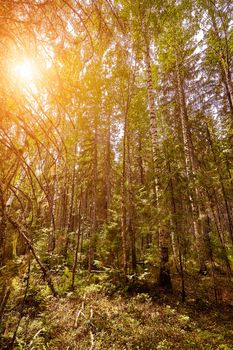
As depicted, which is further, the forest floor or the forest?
the forest floor

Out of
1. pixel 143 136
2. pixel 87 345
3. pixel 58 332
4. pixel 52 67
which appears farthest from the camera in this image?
pixel 143 136

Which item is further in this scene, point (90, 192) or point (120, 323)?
point (90, 192)

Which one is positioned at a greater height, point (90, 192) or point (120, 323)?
point (90, 192)

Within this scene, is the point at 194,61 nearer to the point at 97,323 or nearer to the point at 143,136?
the point at 143,136

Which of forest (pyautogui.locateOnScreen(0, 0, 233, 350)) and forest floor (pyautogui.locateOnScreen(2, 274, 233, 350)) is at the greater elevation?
forest (pyautogui.locateOnScreen(0, 0, 233, 350))

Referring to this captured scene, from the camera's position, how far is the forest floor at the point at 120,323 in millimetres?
3973

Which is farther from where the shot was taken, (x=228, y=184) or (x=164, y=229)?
(x=228, y=184)

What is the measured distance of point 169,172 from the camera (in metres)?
6.88

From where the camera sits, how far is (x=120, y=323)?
4.80m

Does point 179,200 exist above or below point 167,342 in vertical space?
above

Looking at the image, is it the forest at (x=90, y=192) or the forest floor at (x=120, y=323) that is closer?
the forest at (x=90, y=192)

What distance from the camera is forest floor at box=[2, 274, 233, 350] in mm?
3973

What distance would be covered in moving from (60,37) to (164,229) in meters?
6.32

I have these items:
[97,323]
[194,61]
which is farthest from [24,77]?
[194,61]
